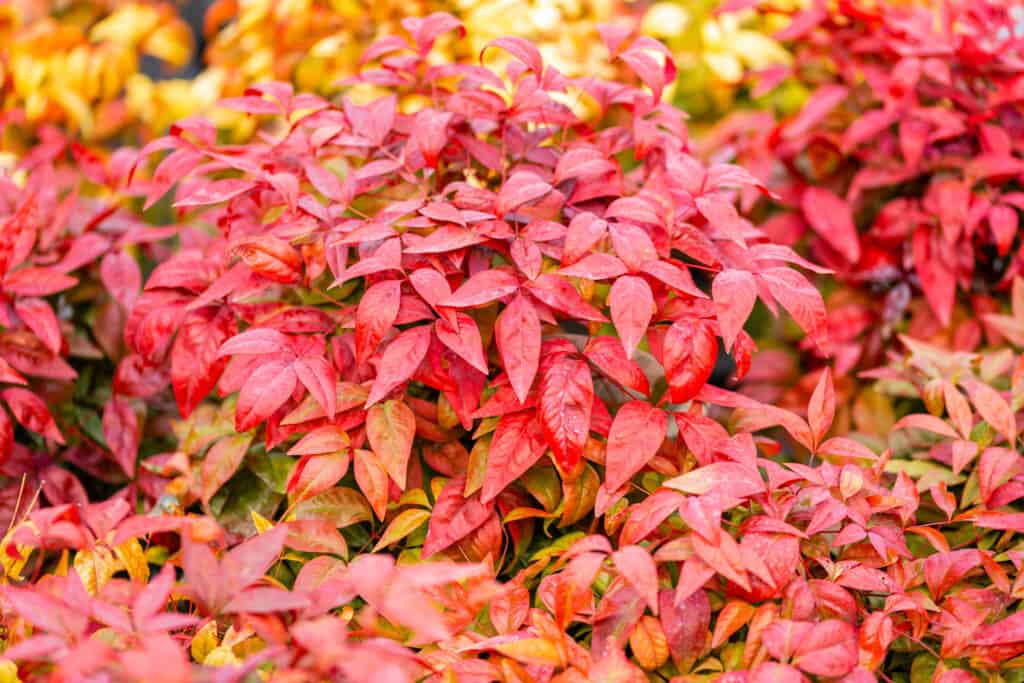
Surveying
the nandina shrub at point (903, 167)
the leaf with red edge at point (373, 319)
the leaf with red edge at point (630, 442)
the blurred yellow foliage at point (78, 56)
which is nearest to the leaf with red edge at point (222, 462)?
the leaf with red edge at point (373, 319)

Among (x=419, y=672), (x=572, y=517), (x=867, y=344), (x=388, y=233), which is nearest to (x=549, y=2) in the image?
(x=867, y=344)

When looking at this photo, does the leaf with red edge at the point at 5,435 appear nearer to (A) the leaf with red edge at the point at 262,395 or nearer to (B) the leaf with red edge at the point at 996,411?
(A) the leaf with red edge at the point at 262,395

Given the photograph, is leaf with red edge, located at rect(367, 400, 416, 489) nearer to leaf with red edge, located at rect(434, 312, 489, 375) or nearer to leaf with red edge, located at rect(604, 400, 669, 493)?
leaf with red edge, located at rect(434, 312, 489, 375)

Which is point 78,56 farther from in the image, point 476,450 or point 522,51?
point 476,450

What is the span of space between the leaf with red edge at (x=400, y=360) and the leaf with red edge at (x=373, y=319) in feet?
0.08

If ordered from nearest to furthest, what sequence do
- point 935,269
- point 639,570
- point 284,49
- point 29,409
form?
point 639,570
point 29,409
point 935,269
point 284,49

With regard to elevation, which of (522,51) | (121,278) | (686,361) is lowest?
(121,278)

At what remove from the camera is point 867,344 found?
79.3 inches

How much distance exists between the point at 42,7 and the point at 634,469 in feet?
7.67

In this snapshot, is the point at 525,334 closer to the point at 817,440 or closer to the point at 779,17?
the point at 817,440

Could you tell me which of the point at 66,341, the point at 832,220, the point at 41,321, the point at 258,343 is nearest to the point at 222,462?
the point at 258,343

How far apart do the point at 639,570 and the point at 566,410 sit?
22cm

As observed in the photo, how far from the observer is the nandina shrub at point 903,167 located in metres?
1.88

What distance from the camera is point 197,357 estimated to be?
1380 mm
